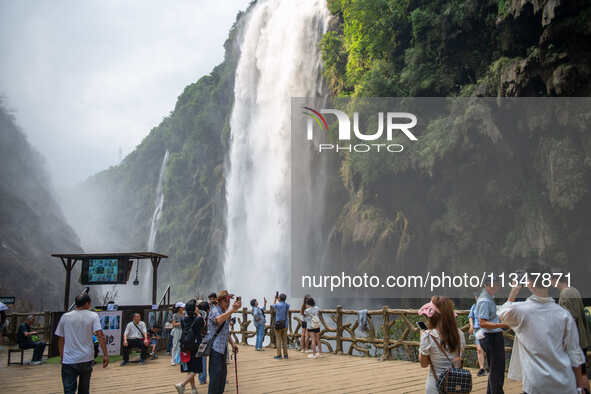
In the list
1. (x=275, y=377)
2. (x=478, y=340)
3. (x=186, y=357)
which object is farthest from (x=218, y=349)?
(x=478, y=340)

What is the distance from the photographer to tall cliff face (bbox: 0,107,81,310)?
108 ft

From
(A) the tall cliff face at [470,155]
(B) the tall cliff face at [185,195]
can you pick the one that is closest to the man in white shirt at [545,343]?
(A) the tall cliff face at [470,155]

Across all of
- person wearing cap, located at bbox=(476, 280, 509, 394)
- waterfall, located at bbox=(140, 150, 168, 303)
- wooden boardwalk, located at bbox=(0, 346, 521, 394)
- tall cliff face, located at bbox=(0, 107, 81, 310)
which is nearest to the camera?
person wearing cap, located at bbox=(476, 280, 509, 394)

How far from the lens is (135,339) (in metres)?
10.9

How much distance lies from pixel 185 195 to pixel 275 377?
164ft

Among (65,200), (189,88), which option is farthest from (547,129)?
(65,200)

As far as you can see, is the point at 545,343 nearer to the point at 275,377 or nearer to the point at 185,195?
the point at 275,377

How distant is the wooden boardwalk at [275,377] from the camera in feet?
23.9

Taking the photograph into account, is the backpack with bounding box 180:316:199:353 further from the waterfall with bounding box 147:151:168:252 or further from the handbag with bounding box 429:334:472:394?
the waterfall with bounding box 147:151:168:252

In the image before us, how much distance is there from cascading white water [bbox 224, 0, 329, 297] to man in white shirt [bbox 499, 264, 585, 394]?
2515 cm

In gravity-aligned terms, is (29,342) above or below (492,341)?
below

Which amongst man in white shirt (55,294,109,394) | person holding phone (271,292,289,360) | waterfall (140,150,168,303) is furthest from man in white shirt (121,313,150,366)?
waterfall (140,150,168,303)

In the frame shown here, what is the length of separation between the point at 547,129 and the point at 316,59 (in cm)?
1562

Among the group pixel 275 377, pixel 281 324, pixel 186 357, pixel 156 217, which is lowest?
pixel 275 377
